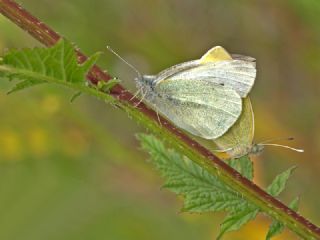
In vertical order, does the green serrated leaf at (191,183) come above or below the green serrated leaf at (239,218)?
above

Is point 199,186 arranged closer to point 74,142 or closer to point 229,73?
point 229,73

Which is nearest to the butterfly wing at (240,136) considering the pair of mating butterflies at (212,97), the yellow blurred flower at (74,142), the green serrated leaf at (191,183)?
the pair of mating butterflies at (212,97)

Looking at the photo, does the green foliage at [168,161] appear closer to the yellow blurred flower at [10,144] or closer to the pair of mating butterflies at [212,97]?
the pair of mating butterflies at [212,97]

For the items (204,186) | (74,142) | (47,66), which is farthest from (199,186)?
(74,142)

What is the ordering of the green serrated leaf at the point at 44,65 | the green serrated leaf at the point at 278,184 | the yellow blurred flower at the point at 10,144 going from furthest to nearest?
the yellow blurred flower at the point at 10,144 → the green serrated leaf at the point at 278,184 → the green serrated leaf at the point at 44,65

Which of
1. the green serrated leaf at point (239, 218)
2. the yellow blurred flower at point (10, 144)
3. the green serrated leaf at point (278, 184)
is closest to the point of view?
the green serrated leaf at point (239, 218)

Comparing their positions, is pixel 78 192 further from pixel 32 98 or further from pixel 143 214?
pixel 32 98
